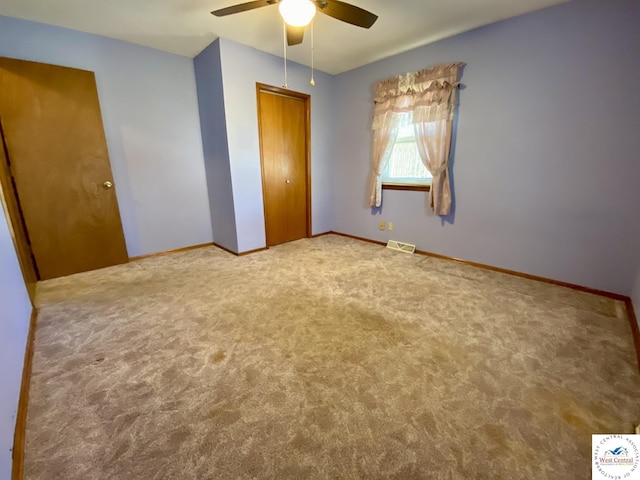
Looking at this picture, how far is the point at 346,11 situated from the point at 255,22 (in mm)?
1076

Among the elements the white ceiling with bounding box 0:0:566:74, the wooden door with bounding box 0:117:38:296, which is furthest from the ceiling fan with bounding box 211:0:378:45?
the wooden door with bounding box 0:117:38:296

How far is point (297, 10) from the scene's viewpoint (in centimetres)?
175

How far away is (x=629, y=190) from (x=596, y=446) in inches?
82.4

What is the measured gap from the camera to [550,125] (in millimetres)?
2375

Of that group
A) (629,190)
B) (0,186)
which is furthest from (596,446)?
(0,186)

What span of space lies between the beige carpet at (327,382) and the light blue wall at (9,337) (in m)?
0.12

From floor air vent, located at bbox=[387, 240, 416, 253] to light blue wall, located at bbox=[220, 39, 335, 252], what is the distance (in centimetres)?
142

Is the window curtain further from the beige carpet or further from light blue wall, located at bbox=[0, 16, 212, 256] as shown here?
light blue wall, located at bbox=[0, 16, 212, 256]

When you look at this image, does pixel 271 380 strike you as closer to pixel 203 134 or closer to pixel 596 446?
pixel 596 446

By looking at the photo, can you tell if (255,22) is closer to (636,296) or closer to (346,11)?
(346,11)

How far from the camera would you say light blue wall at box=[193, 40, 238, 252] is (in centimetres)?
304

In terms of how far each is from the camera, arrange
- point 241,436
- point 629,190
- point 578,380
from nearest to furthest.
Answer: point 241,436
point 578,380
point 629,190

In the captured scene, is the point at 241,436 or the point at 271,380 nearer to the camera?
the point at 241,436

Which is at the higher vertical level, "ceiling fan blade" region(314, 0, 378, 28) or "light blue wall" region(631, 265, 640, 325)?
"ceiling fan blade" region(314, 0, 378, 28)
